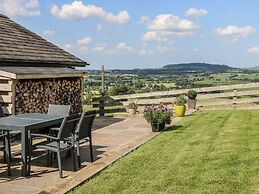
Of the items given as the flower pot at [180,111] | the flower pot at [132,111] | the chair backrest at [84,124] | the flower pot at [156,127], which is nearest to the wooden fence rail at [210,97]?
the flower pot at [132,111]

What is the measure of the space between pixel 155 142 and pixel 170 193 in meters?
3.95

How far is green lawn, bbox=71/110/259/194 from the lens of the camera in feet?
17.2

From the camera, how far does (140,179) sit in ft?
18.6

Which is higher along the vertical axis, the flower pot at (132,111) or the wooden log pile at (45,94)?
the wooden log pile at (45,94)

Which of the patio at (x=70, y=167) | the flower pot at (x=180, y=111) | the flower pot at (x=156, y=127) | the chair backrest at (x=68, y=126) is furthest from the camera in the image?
the flower pot at (x=180, y=111)

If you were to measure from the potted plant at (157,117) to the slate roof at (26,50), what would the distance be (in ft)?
12.4

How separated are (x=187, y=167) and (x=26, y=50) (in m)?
7.41

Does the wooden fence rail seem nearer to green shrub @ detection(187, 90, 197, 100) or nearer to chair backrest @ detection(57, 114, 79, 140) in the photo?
green shrub @ detection(187, 90, 197, 100)

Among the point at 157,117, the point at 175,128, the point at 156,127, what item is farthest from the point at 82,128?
the point at 175,128

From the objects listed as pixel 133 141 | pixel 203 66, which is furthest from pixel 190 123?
pixel 203 66

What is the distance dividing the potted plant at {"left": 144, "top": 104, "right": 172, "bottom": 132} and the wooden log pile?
2.86 metres

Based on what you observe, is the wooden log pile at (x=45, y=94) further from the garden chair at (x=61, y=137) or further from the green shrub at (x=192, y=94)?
the green shrub at (x=192, y=94)

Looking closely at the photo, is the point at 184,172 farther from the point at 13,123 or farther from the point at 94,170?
the point at 13,123

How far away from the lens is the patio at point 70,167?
538 cm
